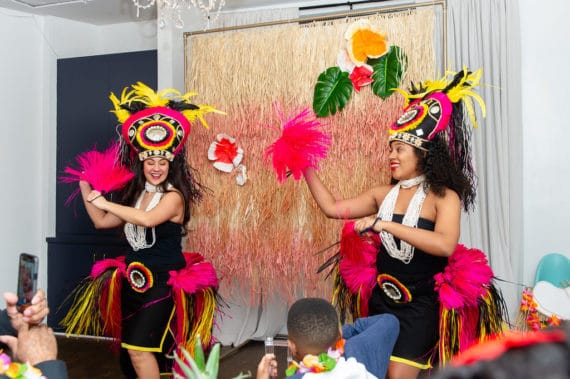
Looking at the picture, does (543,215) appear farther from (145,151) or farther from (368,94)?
(145,151)

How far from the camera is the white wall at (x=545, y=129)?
4.02 m

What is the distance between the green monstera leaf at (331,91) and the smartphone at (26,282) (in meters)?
2.40

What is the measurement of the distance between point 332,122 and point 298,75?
380 millimetres

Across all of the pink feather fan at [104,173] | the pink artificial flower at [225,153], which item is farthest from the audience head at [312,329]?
the pink artificial flower at [225,153]

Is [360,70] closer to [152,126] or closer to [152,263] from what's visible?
[152,126]

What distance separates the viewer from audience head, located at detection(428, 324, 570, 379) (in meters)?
0.40

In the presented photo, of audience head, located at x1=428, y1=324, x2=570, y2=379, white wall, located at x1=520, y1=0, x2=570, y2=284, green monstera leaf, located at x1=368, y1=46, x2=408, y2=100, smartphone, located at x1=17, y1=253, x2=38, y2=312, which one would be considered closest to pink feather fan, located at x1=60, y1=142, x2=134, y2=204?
green monstera leaf, located at x1=368, y1=46, x2=408, y2=100

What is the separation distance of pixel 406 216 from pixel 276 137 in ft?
4.83

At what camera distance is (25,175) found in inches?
189

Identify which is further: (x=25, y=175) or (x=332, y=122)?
(x=25, y=175)

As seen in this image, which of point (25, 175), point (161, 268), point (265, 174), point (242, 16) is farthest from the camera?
point (25, 175)

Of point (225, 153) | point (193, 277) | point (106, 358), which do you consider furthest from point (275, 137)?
point (106, 358)

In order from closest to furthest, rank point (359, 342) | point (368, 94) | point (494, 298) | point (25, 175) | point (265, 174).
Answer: point (359, 342)
point (494, 298)
point (368, 94)
point (265, 174)
point (25, 175)

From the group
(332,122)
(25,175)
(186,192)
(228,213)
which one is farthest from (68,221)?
(332,122)
